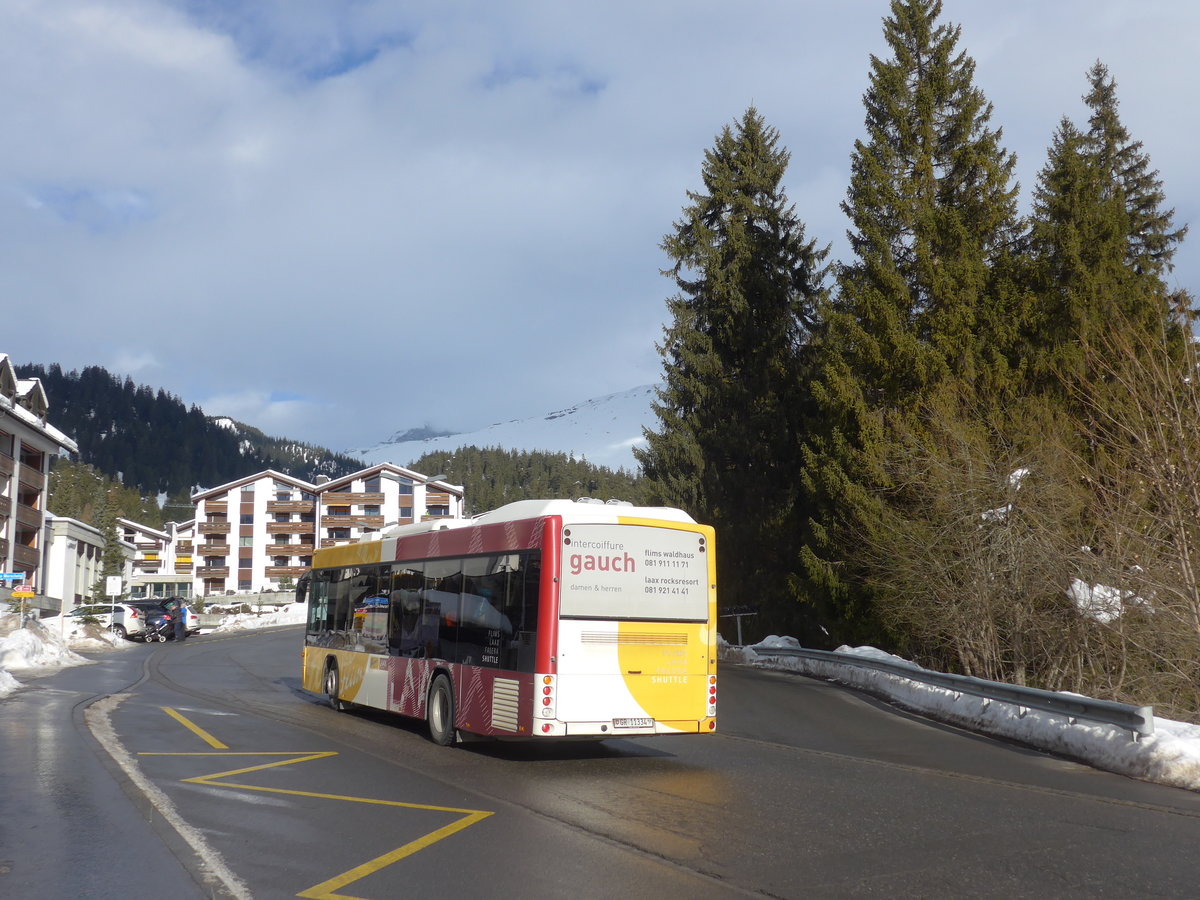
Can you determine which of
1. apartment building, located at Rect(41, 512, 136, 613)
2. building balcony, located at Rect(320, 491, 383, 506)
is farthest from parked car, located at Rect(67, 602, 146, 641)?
building balcony, located at Rect(320, 491, 383, 506)

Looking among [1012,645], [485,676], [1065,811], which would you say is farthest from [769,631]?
[1065,811]

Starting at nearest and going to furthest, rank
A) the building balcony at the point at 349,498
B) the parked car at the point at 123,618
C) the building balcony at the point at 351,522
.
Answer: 1. the parked car at the point at 123,618
2. the building balcony at the point at 351,522
3. the building balcony at the point at 349,498

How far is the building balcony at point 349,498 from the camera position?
11131 cm

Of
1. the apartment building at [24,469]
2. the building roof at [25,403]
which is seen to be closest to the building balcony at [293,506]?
the apartment building at [24,469]

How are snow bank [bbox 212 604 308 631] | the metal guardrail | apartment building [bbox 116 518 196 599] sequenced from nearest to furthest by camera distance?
the metal guardrail < snow bank [bbox 212 604 308 631] < apartment building [bbox 116 518 196 599]

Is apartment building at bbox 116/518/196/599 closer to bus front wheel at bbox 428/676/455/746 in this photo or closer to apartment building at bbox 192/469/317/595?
apartment building at bbox 192/469/317/595

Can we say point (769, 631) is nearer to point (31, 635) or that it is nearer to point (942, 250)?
point (942, 250)

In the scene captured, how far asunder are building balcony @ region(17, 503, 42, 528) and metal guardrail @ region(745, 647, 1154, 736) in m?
53.7

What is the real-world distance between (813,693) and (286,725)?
9.89 m

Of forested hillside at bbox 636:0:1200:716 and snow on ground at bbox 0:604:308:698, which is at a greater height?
forested hillside at bbox 636:0:1200:716

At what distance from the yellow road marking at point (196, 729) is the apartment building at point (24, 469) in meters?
45.4

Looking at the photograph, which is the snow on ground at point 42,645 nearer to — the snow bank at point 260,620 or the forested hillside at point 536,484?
the snow bank at point 260,620

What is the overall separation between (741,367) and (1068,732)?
27.2m

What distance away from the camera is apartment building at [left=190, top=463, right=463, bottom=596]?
112375 mm
